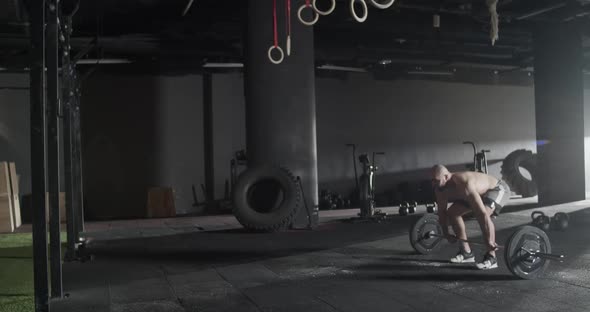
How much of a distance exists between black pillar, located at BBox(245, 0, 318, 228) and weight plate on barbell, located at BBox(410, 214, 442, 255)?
2.64 meters

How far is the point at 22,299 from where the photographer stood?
12.9ft

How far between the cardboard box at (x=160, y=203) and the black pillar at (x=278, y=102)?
3.02 m

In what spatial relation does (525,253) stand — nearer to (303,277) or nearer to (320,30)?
(303,277)

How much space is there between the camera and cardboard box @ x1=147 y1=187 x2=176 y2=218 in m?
10.2

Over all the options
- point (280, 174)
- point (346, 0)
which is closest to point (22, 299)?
point (280, 174)

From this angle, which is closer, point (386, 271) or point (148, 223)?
point (386, 271)

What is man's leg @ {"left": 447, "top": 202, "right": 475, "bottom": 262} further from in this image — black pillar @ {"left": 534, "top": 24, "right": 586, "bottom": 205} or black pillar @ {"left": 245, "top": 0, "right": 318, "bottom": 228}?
black pillar @ {"left": 534, "top": 24, "right": 586, "bottom": 205}

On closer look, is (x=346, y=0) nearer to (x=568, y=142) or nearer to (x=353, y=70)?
(x=353, y=70)

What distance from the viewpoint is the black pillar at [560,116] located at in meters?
9.70

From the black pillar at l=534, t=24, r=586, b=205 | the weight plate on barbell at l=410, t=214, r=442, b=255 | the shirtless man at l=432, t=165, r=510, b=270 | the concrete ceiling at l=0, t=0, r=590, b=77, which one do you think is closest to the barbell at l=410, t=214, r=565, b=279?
the shirtless man at l=432, t=165, r=510, b=270

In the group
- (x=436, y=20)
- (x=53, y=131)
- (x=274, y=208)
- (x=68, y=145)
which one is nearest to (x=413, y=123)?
(x=436, y=20)

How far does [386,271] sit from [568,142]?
650 centimetres

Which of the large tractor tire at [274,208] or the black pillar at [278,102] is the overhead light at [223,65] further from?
the large tractor tire at [274,208]

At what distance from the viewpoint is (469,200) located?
15.3 ft
